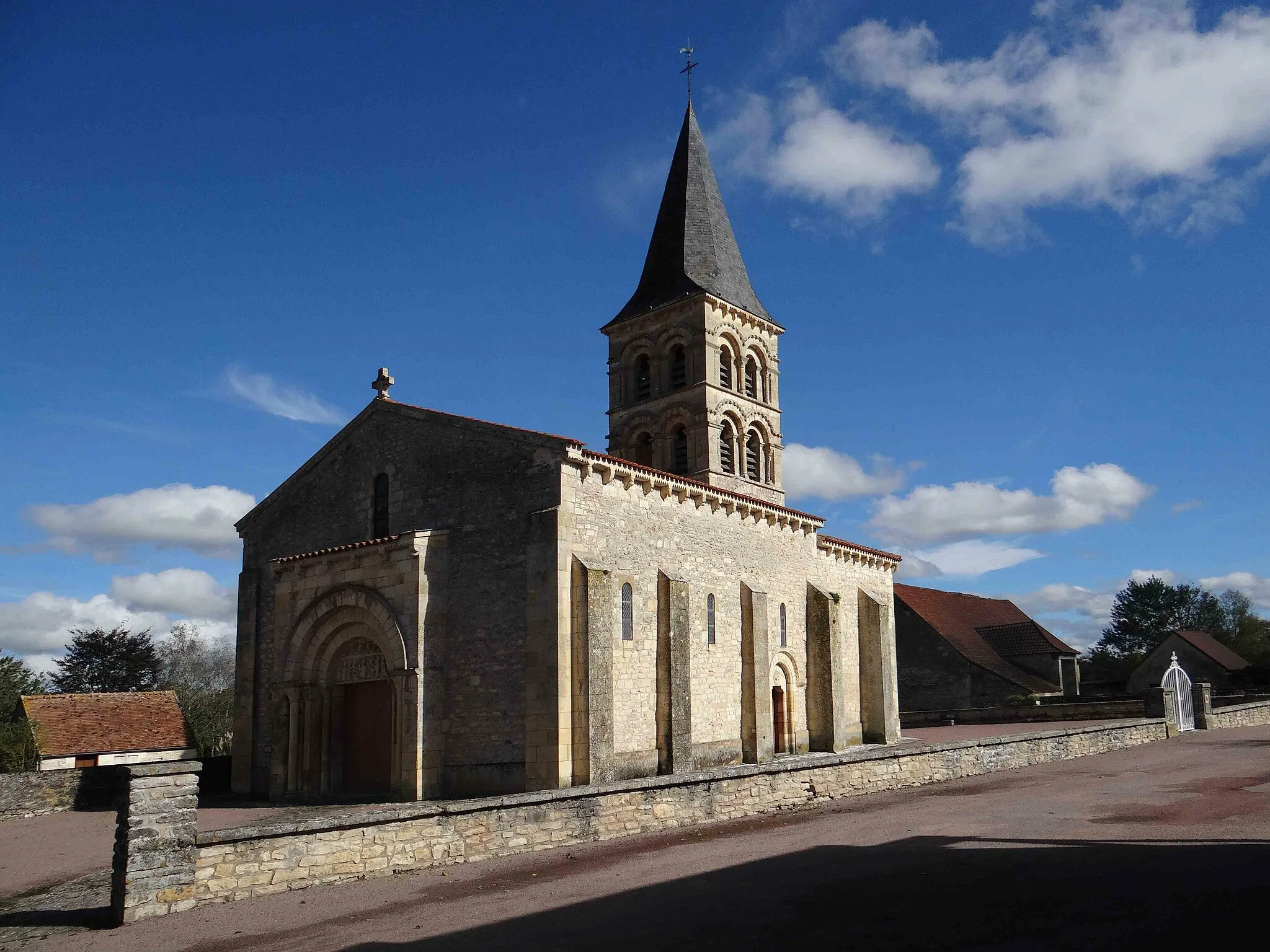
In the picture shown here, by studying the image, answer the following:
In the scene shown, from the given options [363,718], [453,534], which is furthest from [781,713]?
[363,718]

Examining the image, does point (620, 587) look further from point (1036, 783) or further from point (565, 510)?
point (1036, 783)

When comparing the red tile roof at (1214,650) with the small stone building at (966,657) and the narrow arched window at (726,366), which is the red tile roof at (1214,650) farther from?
the narrow arched window at (726,366)

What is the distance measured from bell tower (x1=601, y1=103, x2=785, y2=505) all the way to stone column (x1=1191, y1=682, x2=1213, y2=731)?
13526 mm

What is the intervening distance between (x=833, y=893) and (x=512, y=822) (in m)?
4.50

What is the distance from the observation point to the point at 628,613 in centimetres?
2027

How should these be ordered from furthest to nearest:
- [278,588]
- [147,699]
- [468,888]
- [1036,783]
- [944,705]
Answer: [944,705] → [147,699] → [278,588] → [1036,783] → [468,888]

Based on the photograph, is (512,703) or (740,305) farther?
(740,305)

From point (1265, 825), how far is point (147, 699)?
33.3 metres

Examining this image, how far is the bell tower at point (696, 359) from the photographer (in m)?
30.0

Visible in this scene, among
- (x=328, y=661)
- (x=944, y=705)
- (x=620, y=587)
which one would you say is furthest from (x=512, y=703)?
(x=944, y=705)

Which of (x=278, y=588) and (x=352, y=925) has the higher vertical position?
(x=278, y=588)

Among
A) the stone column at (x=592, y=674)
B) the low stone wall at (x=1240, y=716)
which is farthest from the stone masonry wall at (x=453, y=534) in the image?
the low stone wall at (x=1240, y=716)

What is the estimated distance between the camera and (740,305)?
31797mm

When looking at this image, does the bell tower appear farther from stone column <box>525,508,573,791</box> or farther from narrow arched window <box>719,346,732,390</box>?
stone column <box>525,508,573,791</box>
